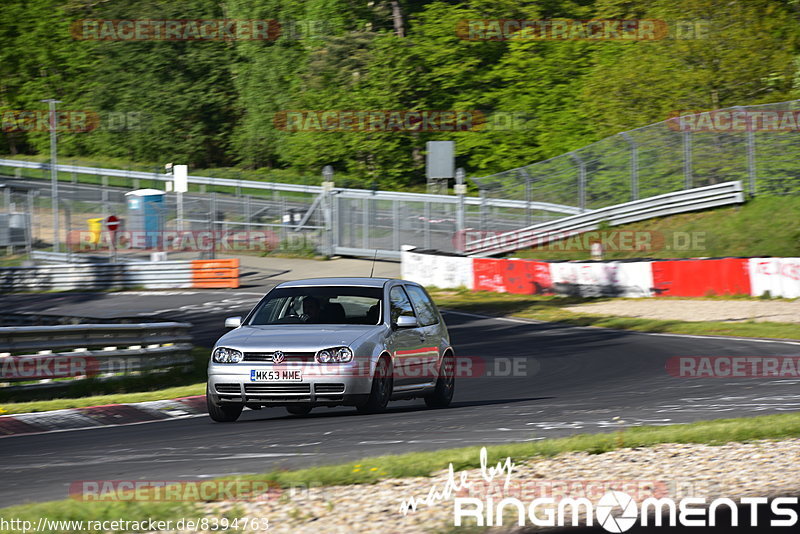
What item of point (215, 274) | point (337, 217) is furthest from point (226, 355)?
point (337, 217)

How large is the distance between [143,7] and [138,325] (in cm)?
5723

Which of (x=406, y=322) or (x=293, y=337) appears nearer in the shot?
(x=293, y=337)

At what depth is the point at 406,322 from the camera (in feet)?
38.5

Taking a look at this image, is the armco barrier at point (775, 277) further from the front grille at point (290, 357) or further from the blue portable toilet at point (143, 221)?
the blue portable toilet at point (143, 221)

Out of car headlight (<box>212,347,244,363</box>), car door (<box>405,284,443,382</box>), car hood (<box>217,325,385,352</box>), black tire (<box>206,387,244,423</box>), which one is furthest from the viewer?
car door (<box>405,284,443,382</box>)

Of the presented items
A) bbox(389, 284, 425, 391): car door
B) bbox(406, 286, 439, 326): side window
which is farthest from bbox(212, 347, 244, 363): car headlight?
bbox(406, 286, 439, 326): side window

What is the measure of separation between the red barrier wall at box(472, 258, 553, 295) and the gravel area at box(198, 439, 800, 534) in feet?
75.4

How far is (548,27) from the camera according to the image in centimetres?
5684

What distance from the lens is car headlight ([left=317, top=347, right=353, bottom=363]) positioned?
1087cm

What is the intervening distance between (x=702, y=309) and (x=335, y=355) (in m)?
16.7

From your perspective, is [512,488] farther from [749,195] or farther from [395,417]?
[749,195]

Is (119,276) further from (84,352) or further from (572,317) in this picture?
(84,352)

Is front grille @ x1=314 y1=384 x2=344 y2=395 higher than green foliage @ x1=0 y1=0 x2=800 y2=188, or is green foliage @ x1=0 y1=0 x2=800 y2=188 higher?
green foliage @ x1=0 y1=0 x2=800 y2=188

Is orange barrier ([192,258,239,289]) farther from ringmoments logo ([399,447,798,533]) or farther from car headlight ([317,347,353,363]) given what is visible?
ringmoments logo ([399,447,798,533])
